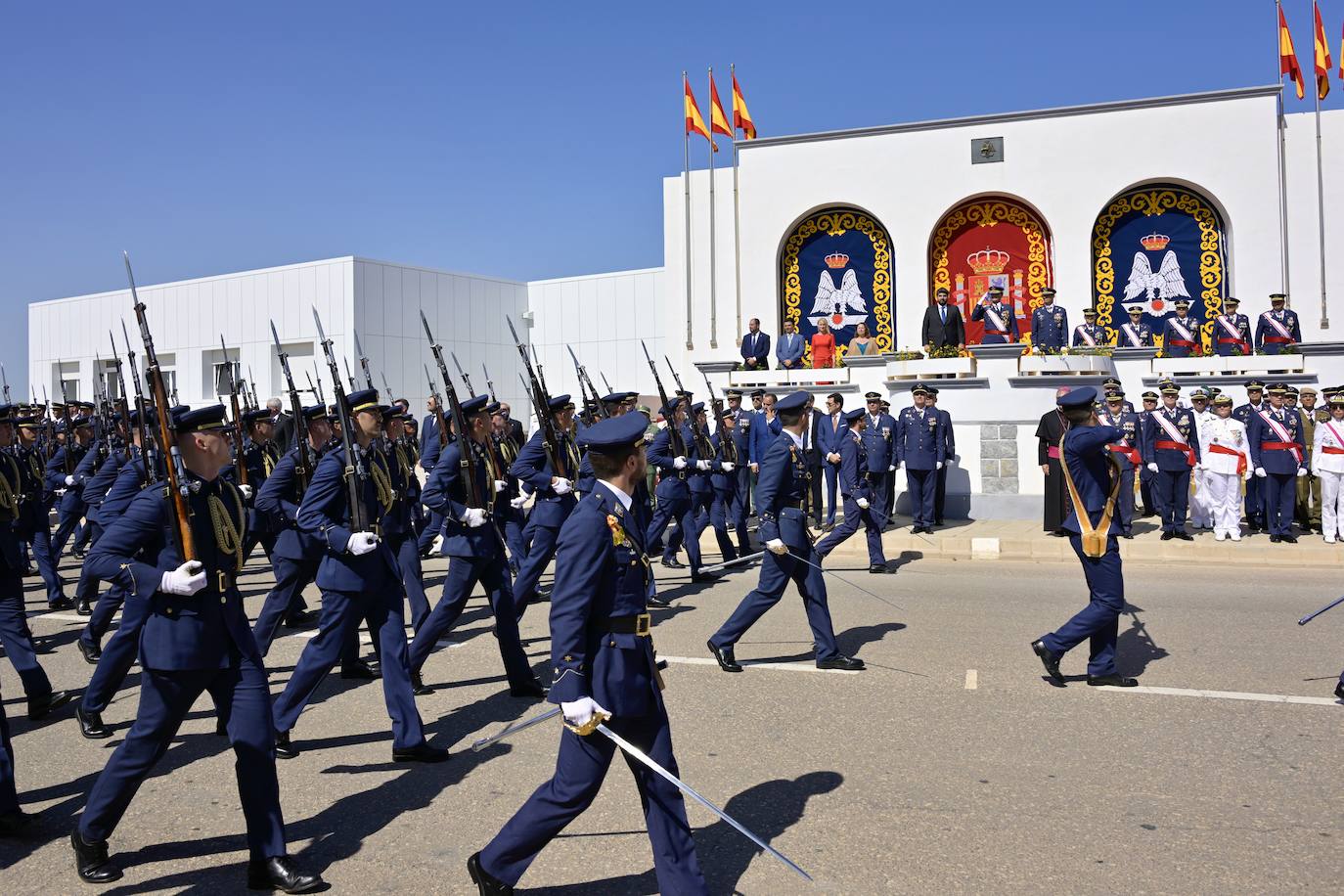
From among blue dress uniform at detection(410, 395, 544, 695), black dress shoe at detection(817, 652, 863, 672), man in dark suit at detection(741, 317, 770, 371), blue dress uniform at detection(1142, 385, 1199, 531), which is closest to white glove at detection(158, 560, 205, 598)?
blue dress uniform at detection(410, 395, 544, 695)

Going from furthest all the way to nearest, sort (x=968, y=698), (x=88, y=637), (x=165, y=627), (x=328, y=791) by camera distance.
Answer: (x=88, y=637)
(x=968, y=698)
(x=328, y=791)
(x=165, y=627)

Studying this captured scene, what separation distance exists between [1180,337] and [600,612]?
15813mm

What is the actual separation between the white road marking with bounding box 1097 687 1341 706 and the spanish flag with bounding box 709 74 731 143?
16.8m

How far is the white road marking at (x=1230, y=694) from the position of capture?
19.6 ft

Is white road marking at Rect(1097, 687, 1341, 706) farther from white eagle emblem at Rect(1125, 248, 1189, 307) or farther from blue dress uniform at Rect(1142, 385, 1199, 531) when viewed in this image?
white eagle emblem at Rect(1125, 248, 1189, 307)

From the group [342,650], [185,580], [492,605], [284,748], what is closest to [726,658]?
[492,605]

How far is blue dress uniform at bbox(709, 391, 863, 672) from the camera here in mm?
6891

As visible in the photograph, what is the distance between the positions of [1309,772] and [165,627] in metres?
4.93

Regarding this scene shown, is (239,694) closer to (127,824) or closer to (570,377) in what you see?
(127,824)

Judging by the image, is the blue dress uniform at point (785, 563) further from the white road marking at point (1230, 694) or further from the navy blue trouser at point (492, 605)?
the white road marking at point (1230, 694)

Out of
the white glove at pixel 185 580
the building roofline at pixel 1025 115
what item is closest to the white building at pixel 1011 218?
the building roofline at pixel 1025 115

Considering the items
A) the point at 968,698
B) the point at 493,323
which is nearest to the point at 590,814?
the point at 968,698

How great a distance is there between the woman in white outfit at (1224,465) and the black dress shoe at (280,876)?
11.6m

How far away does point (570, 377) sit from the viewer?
108 ft
